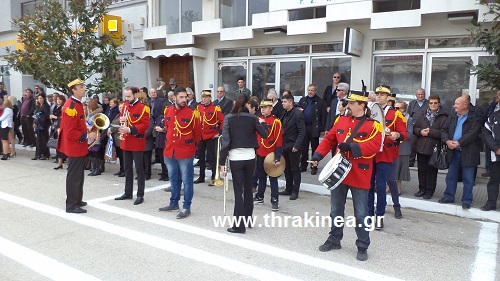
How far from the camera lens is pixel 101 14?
11859mm

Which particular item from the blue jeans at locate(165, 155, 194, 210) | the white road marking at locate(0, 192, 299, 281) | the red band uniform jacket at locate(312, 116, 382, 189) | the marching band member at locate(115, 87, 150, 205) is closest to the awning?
the marching band member at locate(115, 87, 150, 205)

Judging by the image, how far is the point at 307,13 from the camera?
11.2 m

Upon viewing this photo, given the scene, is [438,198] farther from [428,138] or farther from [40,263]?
[40,263]

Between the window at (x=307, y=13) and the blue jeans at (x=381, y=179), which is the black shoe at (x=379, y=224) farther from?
the window at (x=307, y=13)

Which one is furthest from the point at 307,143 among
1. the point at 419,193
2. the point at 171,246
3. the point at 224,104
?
the point at 171,246

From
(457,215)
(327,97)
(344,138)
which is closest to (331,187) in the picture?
(344,138)

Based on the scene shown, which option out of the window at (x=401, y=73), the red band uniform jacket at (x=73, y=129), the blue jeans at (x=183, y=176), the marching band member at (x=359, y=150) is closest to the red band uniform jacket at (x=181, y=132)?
the blue jeans at (x=183, y=176)

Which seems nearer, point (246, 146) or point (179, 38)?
point (246, 146)

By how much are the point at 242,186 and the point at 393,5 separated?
6.78 metres

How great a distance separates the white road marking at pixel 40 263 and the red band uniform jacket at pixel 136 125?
247 centimetres

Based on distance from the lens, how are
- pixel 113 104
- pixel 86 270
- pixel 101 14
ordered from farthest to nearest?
pixel 101 14 < pixel 113 104 < pixel 86 270

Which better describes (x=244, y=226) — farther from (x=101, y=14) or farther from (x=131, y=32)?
(x=131, y=32)

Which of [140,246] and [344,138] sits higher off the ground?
[344,138]

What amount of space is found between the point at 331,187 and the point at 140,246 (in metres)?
2.53
